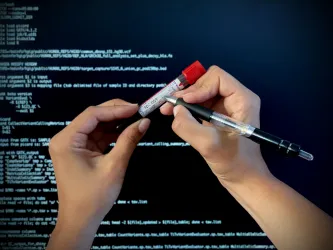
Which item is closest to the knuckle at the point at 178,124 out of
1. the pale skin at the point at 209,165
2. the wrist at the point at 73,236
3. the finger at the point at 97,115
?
the pale skin at the point at 209,165

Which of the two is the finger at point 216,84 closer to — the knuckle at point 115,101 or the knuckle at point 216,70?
the knuckle at point 216,70

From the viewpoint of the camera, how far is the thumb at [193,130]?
22.1 inches

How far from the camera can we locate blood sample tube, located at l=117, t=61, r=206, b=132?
662 mm

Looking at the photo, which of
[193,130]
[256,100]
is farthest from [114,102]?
[256,100]

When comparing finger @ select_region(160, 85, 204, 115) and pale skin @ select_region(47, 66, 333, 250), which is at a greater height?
finger @ select_region(160, 85, 204, 115)

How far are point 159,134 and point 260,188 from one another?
0.26 metres

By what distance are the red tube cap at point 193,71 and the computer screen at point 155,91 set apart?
0.06 m

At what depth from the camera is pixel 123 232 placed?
764mm

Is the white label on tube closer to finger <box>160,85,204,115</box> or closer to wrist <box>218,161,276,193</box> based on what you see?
finger <box>160,85,204,115</box>

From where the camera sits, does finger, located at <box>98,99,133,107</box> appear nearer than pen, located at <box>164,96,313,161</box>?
No

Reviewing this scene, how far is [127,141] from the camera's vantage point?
618mm

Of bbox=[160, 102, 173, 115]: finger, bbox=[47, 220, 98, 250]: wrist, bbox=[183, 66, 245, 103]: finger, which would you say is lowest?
bbox=[47, 220, 98, 250]: wrist

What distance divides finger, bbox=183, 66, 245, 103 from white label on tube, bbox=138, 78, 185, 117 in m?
0.03

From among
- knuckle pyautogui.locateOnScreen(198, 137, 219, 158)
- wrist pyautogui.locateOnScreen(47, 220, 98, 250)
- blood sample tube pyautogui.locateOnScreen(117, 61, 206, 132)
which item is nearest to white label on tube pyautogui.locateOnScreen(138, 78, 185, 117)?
blood sample tube pyautogui.locateOnScreen(117, 61, 206, 132)
